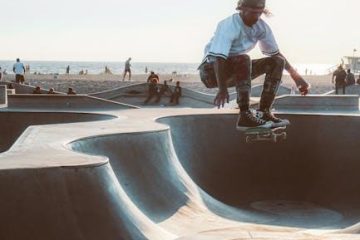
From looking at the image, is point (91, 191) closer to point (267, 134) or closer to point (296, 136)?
point (267, 134)

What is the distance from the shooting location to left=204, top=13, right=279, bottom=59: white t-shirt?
616cm

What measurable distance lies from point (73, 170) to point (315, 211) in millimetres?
6885

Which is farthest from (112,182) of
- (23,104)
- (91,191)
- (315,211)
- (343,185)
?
(23,104)

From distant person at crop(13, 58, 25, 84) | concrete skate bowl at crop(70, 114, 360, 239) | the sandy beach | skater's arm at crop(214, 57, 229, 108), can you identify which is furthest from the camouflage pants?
the sandy beach

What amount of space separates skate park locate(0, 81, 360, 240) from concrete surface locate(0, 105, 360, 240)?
0.05ft

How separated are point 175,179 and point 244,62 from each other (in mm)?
3618

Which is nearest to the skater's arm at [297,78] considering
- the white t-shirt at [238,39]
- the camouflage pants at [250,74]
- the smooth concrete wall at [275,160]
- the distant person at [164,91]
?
the camouflage pants at [250,74]

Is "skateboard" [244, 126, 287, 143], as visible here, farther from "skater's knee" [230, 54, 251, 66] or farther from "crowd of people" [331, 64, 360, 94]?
"crowd of people" [331, 64, 360, 94]

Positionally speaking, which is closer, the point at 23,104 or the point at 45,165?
the point at 45,165

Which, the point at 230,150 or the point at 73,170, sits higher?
the point at 73,170

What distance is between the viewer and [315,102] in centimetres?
1809

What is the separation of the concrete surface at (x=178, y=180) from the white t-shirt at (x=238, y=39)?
175cm

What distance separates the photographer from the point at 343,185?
12133mm

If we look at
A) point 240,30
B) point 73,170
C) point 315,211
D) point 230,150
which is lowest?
point 315,211
